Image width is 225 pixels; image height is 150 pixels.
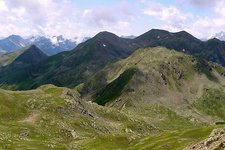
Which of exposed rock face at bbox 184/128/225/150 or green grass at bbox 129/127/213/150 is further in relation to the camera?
green grass at bbox 129/127/213/150

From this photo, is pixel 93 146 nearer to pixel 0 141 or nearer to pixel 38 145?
pixel 38 145

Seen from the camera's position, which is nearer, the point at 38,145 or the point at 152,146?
the point at 152,146

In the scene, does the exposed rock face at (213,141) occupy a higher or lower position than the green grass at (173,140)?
higher

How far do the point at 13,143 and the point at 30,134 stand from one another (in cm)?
2752

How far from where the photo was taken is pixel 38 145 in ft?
499

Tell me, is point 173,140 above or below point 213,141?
below

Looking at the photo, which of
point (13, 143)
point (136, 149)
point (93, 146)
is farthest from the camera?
point (93, 146)

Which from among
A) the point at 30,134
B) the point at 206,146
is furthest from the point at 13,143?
the point at 206,146

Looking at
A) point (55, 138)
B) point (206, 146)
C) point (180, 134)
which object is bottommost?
point (55, 138)

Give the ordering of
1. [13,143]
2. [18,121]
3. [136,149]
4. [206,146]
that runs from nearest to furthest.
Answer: [206,146] < [136,149] < [13,143] < [18,121]

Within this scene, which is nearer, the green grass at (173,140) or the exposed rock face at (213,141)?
the exposed rock face at (213,141)

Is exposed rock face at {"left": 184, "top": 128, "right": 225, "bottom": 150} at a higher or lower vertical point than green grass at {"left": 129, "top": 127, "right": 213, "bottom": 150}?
higher

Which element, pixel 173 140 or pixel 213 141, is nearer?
pixel 213 141

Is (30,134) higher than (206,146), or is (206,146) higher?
(206,146)
